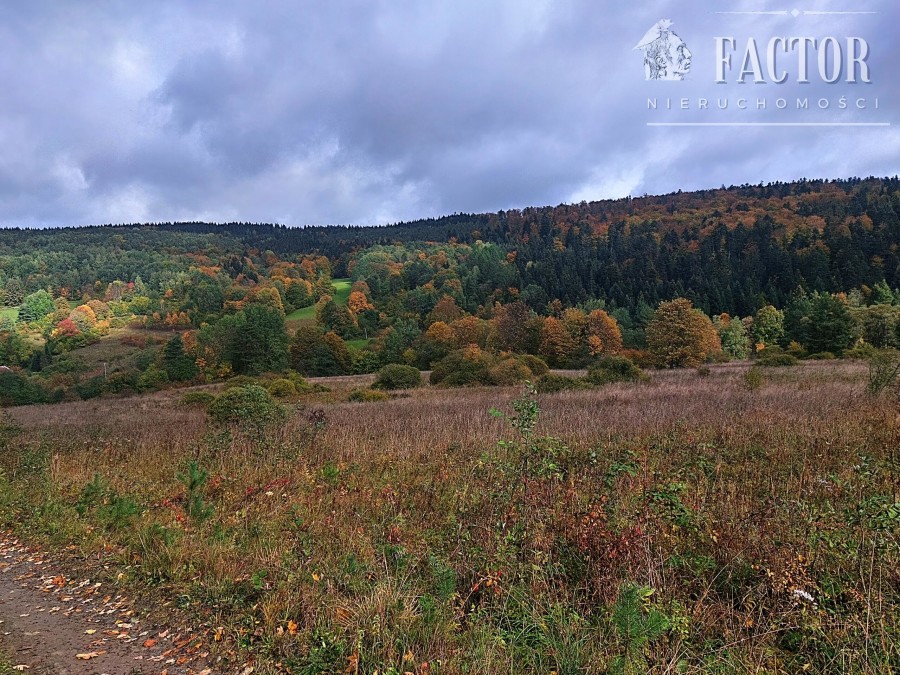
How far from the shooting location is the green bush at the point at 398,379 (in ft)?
115

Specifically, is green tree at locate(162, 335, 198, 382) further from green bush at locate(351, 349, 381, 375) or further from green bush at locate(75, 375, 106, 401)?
green bush at locate(351, 349, 381, 375)

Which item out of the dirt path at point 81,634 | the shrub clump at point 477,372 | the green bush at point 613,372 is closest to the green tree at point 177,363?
the shrub clump at point 477,372

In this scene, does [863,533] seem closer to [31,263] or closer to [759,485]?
[759,485]

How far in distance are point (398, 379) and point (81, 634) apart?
31.2 m

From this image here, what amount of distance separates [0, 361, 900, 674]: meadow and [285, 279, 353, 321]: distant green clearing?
326ft

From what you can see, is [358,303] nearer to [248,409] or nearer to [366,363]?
[366,363]

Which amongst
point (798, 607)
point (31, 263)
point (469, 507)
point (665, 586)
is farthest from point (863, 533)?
point (31, 263)

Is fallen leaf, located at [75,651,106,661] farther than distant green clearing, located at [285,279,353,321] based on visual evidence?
No

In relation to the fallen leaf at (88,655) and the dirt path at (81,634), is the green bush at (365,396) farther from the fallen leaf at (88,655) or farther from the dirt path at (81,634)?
the fallen leaf at (88,655)

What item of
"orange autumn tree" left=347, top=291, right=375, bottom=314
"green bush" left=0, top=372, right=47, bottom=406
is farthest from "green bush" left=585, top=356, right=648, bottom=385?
"orange autumn tree" left=347, top=291, right=375, bottom=314

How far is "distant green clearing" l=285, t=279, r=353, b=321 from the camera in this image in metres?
108

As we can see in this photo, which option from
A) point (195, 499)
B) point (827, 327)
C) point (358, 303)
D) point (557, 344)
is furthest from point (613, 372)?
point (358, 303)

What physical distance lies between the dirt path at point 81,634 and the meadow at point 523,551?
26 cm

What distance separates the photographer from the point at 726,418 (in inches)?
401
